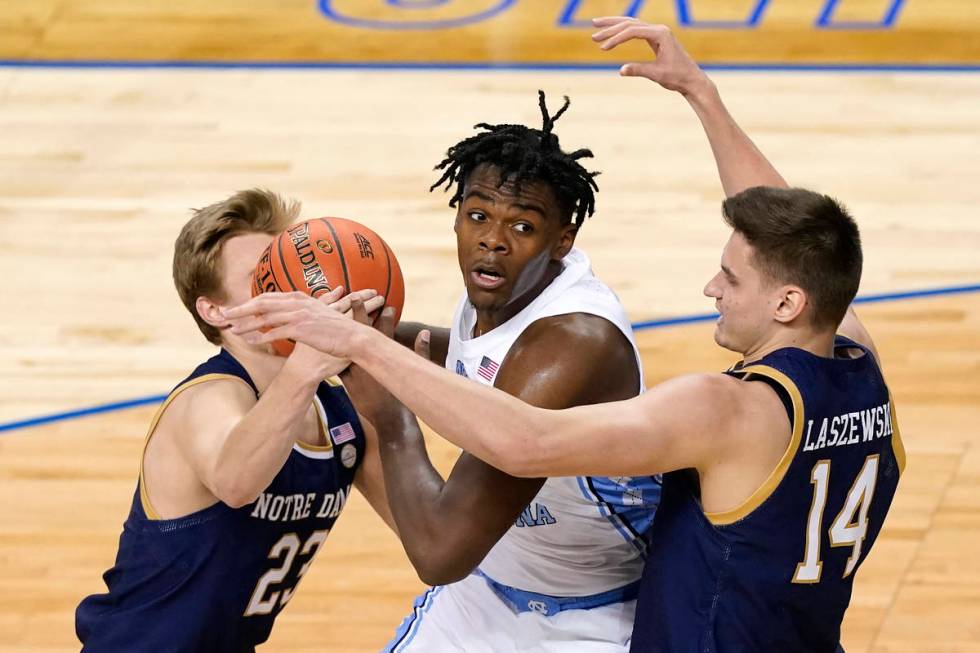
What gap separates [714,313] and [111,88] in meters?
4.42

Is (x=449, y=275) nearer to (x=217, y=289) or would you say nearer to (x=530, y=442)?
(x=217, y=289)

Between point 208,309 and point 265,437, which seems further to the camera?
point 208,309

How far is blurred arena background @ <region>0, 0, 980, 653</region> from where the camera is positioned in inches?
222

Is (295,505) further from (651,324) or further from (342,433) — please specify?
(651,324)

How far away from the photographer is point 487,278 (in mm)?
3668

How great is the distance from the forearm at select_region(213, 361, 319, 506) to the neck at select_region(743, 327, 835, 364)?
100 cm

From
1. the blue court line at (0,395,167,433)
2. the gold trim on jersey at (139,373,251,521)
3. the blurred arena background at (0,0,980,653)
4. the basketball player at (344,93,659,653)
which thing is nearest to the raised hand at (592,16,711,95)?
the basketball player at (344,93,659,653)

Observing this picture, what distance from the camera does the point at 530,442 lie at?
3104mm

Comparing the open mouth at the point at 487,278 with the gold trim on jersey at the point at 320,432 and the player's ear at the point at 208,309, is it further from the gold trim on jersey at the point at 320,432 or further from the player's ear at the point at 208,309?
the player's ear at the point at 208,309

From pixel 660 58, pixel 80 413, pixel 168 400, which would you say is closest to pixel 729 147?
pixel 660 58

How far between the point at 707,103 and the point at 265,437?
152cm

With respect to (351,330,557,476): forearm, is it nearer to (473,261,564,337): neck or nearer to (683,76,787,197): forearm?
(473,261,564,337): neck

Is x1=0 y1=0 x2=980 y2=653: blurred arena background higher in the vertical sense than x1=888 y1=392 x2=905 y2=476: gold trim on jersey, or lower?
lower

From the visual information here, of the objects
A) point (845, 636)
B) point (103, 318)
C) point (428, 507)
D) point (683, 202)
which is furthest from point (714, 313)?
point (428, 507)
